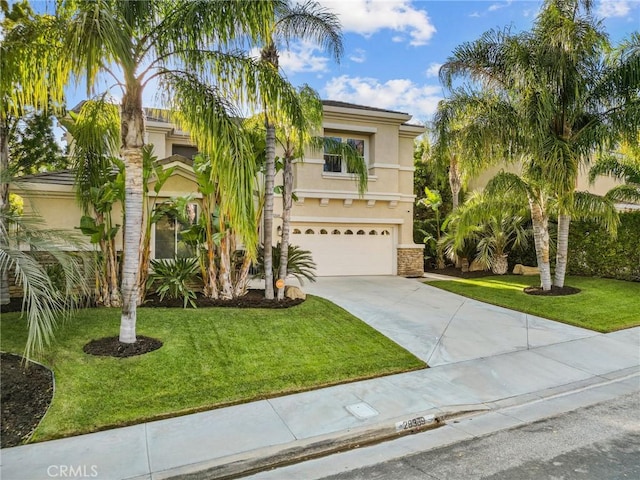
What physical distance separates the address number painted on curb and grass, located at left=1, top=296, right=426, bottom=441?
145 centimetres

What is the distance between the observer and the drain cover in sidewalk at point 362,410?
16.6ft

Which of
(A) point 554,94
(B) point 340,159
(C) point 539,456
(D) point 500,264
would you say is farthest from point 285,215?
(D) point 500,264

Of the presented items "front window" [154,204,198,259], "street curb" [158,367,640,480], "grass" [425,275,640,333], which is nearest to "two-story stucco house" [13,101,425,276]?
"grass" [425,275,640,333]

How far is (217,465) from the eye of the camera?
397 cm

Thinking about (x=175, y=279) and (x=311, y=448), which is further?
(x=175, y=279)

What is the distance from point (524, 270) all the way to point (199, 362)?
14.3 meters

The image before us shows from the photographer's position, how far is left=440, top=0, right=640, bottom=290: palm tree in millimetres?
10586

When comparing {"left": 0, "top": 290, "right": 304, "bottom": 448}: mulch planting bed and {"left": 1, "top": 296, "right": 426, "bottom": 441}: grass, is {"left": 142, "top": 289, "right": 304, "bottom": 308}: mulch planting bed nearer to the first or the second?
{"left": 1, "top": 296, "right": 426, "bottom": 441}: grass

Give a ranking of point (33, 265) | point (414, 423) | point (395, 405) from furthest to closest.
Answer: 1. point (395, 405)
2. point (33, 265)
3. point (414, 423)

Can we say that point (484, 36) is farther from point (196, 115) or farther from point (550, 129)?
point (196, 115)

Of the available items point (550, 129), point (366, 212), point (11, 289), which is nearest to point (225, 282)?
point (11, 289)

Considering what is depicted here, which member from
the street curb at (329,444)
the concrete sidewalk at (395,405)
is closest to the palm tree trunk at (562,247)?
the concrete sidewalk at (395,405)

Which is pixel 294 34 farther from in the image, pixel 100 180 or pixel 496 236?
pixel 496 236

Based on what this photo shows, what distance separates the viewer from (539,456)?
4.14 meters
